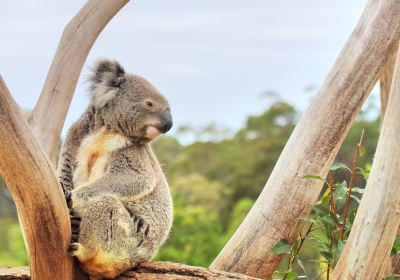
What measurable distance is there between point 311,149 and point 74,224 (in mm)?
1943

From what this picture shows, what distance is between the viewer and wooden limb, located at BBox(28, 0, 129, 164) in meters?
5.43

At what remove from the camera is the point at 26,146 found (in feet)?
14.1

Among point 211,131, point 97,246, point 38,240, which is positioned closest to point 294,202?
point 97,246

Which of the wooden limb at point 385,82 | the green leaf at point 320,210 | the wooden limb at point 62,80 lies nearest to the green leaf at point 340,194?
the green leaf at point 320,210

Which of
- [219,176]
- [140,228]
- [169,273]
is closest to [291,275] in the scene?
[169,273]

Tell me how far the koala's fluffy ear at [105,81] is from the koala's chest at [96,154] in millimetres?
259

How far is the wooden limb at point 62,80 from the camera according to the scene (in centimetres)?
543

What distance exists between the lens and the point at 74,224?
4.91m

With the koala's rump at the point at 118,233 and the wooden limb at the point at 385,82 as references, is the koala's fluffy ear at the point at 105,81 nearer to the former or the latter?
the koala's rump at the point at 118,233

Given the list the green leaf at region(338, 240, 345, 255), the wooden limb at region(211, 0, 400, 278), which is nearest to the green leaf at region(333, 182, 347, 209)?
the green leaf at region(338, 240, 345, 255)

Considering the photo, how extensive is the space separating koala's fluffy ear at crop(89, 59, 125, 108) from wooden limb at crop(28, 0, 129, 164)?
6.6 inches

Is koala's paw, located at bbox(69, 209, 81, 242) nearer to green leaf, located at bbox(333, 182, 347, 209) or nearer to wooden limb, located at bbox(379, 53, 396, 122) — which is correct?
green leaf, located at bbox(333, 182, 347, 209)

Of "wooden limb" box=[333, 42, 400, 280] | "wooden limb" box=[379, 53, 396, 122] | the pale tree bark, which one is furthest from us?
"wooden limb" box=[379, 53, 396, 122]

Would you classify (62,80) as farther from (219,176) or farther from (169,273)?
(219,176)
